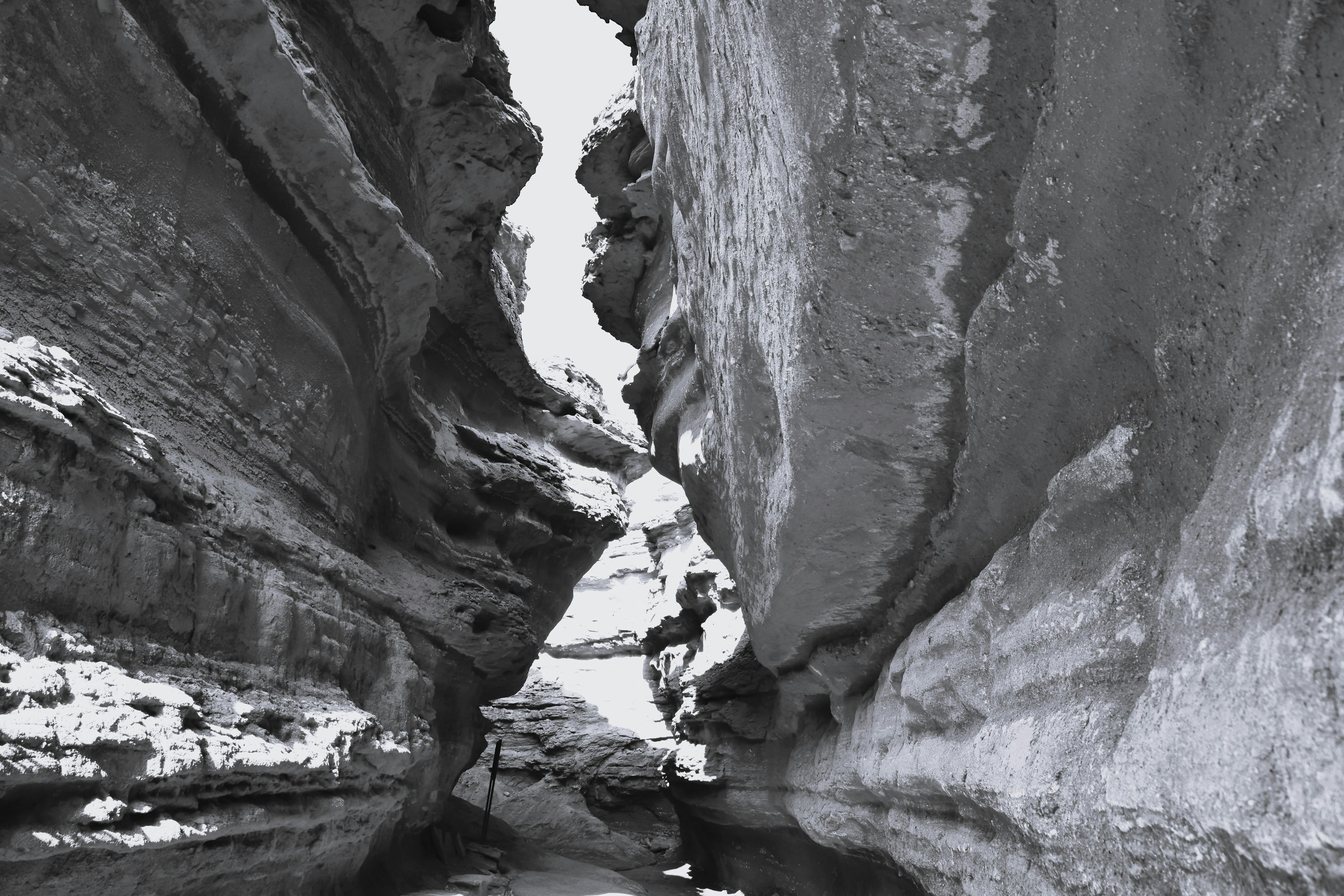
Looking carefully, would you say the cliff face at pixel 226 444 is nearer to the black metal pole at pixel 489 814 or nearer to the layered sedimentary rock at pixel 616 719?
the black metal pole at pixel 489 814

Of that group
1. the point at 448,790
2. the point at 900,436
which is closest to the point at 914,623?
the point at 900,436

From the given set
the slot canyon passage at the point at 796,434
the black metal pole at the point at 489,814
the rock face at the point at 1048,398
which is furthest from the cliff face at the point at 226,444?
the rock face at the point at 1048,398

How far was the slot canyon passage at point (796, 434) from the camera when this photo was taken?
1.80m

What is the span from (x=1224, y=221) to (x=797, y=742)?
675 cm

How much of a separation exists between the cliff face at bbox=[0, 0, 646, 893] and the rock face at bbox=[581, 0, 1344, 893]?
277 centimetres

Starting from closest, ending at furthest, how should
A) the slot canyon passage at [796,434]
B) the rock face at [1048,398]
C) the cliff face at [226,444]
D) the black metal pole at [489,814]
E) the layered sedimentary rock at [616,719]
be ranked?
the rock face at [1048,398] < the slot canyon passage at [796,434] < the cliff face at [226,444] < the black metal pole at [489,814] < the layered sedimentary rock at [616,719]

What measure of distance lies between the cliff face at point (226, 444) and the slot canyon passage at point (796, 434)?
0.09ft

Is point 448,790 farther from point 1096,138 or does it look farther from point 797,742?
point 1096,138

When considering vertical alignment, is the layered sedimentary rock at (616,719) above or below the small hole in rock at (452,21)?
below

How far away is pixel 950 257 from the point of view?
9.84 ft

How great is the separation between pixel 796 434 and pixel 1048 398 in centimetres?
133

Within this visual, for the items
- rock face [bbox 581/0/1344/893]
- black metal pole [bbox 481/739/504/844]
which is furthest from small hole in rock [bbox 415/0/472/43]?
black metal pole [bbox 481/739/504/844]

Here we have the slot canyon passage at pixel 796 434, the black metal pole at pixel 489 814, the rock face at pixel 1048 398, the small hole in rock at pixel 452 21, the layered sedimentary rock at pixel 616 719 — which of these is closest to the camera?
the rock face at pixel 1048 398

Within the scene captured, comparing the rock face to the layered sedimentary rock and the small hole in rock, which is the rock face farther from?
the layered sedimentary rock
